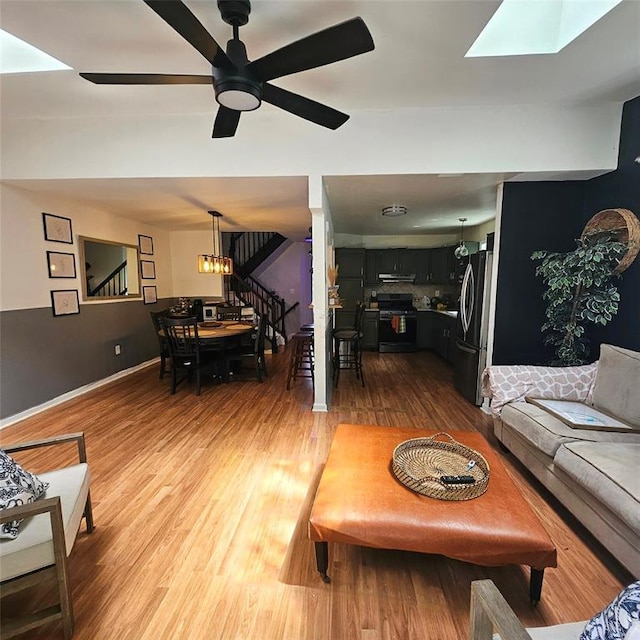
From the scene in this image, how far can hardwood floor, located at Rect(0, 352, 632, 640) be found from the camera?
1382 mm

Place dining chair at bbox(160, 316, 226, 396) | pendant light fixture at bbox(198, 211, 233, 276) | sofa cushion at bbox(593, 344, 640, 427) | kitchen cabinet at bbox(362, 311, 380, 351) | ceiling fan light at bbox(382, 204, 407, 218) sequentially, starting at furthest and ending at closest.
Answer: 1. kitchen cabinet at bbox(362, 311, 380, 351)
2. pendant light fixture at bbox(198, 211, 233, 276)
3. ceiling fan light at bbox(382, 204, 407, 218)
4. dining chair at bbox(160, 316, 226, 396)
5. sofa cushion at bbox(593, 344, 640, 427)

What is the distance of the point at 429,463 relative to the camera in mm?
1800

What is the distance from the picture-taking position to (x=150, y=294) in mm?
5781

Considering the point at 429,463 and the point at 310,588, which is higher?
the point at 429,463

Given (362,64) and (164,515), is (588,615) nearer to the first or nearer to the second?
(164,515)

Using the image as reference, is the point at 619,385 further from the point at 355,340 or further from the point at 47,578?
the point at 47,578

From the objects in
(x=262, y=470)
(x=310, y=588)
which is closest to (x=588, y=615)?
(x=310, y=588)

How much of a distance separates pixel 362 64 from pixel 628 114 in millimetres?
2397

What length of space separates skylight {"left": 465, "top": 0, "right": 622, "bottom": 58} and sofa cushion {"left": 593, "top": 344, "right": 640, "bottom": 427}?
7.01ft

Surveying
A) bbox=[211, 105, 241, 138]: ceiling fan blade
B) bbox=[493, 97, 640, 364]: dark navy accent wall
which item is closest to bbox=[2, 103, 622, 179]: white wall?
bbox=[493, 97, 640, 364]: dark navy accent wall

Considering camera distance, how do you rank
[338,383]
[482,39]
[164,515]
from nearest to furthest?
1. [164,515]
2. [482,39]
3. [338,383]

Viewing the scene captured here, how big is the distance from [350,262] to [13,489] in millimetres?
6004

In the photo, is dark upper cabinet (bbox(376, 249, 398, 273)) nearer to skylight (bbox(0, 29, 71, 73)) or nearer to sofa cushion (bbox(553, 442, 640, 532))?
sofa cushion (bbox(553, 442, 640, 532))

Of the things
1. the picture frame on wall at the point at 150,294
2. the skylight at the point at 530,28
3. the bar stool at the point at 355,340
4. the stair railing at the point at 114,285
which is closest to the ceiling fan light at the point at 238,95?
the skylight at the point at 530,28
